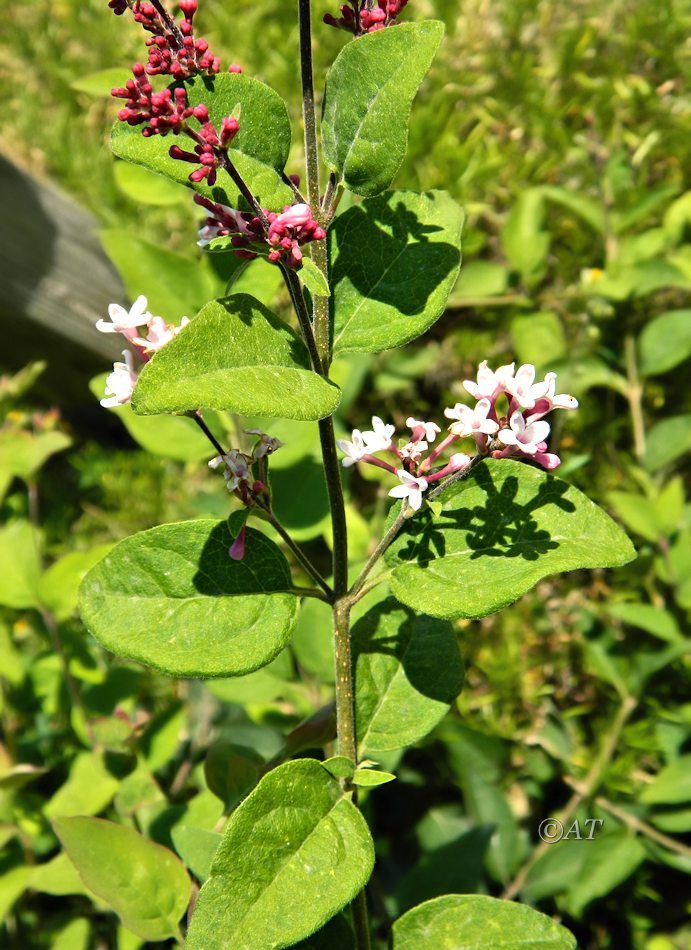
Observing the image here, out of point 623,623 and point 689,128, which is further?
point 689,128

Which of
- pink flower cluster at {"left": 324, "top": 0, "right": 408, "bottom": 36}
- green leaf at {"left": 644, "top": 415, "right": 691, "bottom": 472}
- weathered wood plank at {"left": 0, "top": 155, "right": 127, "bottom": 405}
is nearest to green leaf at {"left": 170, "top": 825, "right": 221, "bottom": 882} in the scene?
pink flower cluster at {"left": 324, "top": 0, "right": 408, "bottom": 36}

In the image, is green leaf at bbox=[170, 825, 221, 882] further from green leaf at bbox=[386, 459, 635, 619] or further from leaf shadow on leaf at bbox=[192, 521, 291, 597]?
green leaf at bbox=[386, 459, 635, 619]

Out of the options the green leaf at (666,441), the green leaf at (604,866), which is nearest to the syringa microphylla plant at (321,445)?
the green leaf at (604,866)

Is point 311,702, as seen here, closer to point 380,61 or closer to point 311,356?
point 311,356

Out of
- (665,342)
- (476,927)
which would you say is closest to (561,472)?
(665,342)

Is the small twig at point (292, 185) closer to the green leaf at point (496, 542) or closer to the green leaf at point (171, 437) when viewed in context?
the green leaf at point (496, 542)

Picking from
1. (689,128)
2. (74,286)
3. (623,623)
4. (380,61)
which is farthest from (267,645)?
(689,128)
